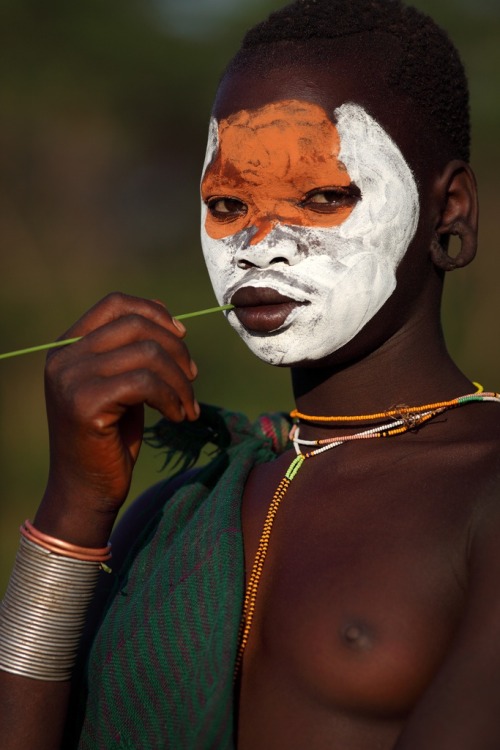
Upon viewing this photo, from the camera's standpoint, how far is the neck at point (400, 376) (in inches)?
106

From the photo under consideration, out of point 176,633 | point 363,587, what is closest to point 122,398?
point 176,633

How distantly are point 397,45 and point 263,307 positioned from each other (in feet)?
2.27

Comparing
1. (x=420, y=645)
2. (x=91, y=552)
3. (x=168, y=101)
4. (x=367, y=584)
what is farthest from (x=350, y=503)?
(x=168, y=101)

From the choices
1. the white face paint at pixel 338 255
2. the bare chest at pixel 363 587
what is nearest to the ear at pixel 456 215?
the white face paint at pixel 338 255

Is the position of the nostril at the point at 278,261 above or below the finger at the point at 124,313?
above

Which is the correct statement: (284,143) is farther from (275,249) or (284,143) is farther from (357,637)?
(357,637)

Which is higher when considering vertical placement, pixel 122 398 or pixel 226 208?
pixel 226 208

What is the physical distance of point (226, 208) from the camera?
2.70m

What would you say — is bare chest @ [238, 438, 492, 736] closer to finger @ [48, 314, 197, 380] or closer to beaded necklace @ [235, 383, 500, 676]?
beaded necklace @ [235, 383, 500, 676]

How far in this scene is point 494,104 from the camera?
297 inches

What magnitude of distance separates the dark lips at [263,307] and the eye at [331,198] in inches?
8.5

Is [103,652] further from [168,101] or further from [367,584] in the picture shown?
[168,101]

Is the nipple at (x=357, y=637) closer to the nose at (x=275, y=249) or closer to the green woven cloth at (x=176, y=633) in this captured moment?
the green woven cloth at (x=176, y=633)

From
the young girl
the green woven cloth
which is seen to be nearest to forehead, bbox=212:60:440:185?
the young girl
